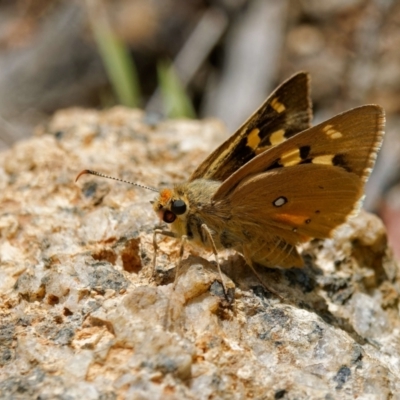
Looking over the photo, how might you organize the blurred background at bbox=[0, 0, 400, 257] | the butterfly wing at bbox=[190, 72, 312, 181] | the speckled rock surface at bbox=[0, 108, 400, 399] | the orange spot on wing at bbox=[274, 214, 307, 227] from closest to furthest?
the speckled rock surface at bbox=[0, 108, 400, 399]
the orange spot on wing at bbox=[274, 214, 307, 227]
the butterfly wing at bbox=[190, 72, 312, 181]
the blurred background at bbox=[0, 0, 400, 257]

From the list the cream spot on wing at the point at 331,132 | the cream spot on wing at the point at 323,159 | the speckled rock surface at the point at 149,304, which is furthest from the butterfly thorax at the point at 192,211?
the cream spot on wing at the point at 331,132

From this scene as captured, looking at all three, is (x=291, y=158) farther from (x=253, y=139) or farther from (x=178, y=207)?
(x=178, y=207)

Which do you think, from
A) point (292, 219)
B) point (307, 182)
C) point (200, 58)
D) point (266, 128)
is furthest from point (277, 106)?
point (200, 58)

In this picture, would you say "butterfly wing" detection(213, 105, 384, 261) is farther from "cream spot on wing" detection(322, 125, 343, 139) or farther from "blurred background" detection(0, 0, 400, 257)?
"blurred background" detection(0, 0, 400, 257)

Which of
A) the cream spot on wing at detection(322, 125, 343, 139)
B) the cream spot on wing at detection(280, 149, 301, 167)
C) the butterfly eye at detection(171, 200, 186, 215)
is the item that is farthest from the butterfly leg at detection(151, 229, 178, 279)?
the cream spot on wing at detection(322, 125, 343, 139)

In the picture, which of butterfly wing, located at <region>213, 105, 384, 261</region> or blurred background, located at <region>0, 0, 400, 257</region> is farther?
blurred background, located at <region>0, 0, 400, 257</region>

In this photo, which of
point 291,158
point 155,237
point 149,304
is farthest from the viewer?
point 291,158

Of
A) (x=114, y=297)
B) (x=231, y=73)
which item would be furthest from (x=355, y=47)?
(x=114, y=297)
